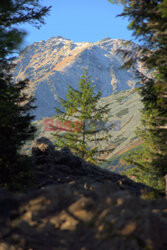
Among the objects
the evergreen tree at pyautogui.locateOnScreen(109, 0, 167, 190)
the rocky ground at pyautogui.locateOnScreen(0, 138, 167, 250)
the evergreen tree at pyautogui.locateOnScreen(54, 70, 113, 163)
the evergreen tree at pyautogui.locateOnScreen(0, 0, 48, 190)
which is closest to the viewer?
the rocky ground at pyautogui.locateOnScreen(0, 138, 167, 250)

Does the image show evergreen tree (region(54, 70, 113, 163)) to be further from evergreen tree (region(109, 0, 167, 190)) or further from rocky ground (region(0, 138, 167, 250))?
rocky ground (region(0, 138, 167, 250))

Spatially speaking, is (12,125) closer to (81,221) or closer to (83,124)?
(81,221)

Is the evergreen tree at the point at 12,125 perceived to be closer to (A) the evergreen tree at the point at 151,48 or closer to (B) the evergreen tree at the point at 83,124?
(A) the evergreen tree at the point at 151,48

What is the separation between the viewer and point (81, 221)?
4043 millimetres

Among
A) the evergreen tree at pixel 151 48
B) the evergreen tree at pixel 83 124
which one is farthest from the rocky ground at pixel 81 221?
the evergreen tree at pixel 83 124

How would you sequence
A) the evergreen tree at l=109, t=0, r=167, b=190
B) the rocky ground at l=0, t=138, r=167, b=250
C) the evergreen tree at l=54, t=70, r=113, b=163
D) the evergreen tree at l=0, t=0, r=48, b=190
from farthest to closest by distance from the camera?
the evergreen tree at l=54, t=70, r=113, b=163
the evergreen tree at l=0, t=0, r=48, b=190
the evergreen tree at l=109, t=0, r=167, b=190
the rocky ground at l=0, t=138, r=167, b=250

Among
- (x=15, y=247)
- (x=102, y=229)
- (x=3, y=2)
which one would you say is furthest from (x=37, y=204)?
(x=3, y=2)

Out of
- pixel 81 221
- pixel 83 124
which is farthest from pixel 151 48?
pixel 83 124

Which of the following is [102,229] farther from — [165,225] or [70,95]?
[70,95]

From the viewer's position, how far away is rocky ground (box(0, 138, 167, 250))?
3348mm

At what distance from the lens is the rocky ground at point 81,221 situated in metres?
3.35

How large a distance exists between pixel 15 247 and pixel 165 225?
350 centimetres

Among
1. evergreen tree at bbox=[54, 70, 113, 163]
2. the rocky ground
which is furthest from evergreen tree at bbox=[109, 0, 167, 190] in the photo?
evergreen tree at bbox=[54, 70, 113, 163]

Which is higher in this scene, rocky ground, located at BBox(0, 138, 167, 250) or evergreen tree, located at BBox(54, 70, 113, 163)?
evergreen tree, located at BBox(54, 70, 113, 163)
